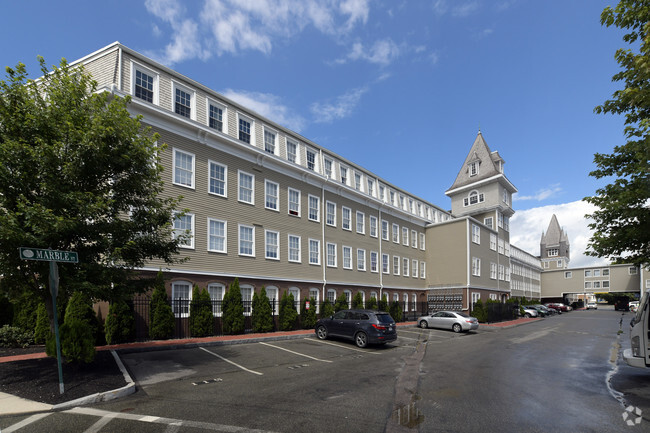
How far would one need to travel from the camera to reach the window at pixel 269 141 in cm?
2552

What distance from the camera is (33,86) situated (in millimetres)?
10047

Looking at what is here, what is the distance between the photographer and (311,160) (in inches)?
1150

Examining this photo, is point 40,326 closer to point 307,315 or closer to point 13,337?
point 13,337

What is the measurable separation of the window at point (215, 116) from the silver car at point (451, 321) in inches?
774

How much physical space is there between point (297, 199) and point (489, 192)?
102 ft

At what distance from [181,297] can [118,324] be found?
13.1ft

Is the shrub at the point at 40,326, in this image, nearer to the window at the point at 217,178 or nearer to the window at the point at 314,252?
the window at the point at 217,178

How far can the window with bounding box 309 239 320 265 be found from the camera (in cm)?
2794

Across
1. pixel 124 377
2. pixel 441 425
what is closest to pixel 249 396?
pixel 124 377

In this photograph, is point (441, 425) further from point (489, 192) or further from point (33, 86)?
point (489, 192)

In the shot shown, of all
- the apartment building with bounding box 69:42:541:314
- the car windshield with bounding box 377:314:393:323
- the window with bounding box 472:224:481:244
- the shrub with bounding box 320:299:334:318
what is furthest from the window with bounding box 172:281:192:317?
the window with bounding box 472:224:481:244

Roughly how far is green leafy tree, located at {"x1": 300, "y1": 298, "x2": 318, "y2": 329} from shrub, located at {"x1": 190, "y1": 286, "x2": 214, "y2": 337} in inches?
272

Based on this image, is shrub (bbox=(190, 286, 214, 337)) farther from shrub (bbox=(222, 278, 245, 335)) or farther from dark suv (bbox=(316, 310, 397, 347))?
dark suv (bbox=(316, 310, 397, 347))

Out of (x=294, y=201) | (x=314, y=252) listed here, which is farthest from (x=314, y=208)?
(x=314, y=252)
